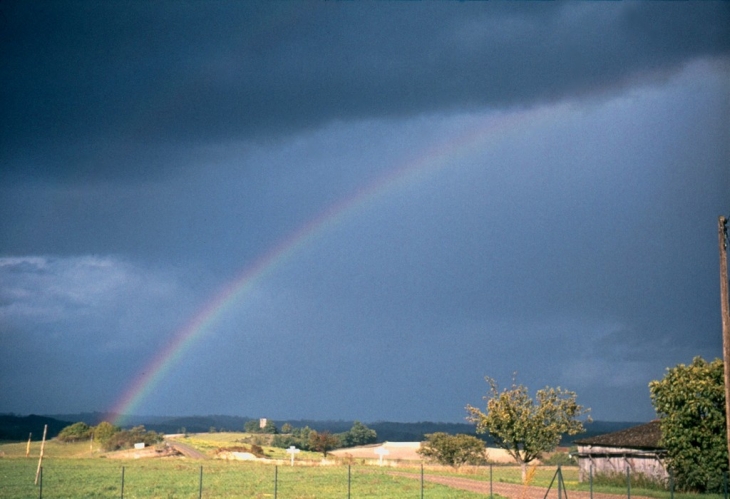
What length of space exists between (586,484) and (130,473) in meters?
34.6

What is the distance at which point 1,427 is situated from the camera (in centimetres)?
19938

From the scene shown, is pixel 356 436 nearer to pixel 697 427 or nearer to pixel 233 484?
pixel 233 484

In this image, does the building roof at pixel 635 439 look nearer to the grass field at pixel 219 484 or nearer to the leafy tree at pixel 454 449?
the grass field at pixel 219 484

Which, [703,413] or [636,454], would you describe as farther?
[636,454]

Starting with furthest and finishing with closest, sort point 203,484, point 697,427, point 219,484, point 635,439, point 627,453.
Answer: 1. point 635,439
2. point 627,453
3. point 219,484
4. point 203,484
5. point 697,427

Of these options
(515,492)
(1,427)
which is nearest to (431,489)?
(515,492)

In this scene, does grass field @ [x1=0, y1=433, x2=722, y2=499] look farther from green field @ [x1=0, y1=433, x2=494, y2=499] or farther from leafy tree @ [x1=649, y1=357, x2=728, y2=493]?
leafy tree @ [x1=649, y1=357, x2=728, y2=493]

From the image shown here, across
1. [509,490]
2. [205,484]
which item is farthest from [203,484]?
[509,490]

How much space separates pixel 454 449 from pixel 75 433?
7373cm

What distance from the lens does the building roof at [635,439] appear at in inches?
2168

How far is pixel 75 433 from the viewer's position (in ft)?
441

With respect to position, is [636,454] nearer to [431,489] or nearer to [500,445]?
[500,445]

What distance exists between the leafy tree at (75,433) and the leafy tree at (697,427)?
4324 inches

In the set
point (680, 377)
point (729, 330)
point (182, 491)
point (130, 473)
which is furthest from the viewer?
point (130, 473)
